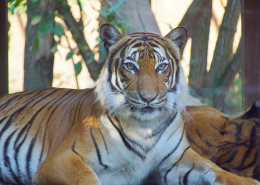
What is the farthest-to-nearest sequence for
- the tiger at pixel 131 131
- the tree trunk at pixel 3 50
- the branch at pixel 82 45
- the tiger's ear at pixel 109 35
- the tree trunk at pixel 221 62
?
1. the branch at pixel 82 45
2. the tree trunk at pixel 221 62
3. the tree trunk at pixel 3 50
4. the tiger's ear at pixel 109 35
5. the tiger at pixel 131 131

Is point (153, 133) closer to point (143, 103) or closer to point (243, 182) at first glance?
point (143, 103)

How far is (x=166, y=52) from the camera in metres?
1.89

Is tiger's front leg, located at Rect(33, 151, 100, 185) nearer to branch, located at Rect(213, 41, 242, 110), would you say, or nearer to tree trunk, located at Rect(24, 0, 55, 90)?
branch, located at Rect(213, 41, 242, 110)

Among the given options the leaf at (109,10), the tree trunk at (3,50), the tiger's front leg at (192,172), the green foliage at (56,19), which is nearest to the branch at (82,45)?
the green foliage at (56,19)

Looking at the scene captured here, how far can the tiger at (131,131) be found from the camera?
67.3 inches

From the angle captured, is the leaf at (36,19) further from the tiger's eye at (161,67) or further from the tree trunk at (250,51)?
the tree trunk at (250,51)

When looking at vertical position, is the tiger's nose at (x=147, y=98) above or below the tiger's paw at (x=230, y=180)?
above

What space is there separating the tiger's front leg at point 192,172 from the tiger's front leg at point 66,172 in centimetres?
50

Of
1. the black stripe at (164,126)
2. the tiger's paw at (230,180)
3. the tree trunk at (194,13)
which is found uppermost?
the tree trunk at (194,13)

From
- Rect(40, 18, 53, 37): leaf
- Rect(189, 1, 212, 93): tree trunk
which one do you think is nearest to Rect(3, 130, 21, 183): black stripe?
Rect(40, 18, 53, 37): leaf

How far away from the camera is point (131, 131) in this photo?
1.84 m

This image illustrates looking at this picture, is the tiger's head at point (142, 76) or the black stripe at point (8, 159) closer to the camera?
the tiger's head at point (142, 76)

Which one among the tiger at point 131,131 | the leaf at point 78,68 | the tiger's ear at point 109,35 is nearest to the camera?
the tiger at point 131,131

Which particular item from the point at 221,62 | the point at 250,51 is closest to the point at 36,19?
the point at 221,62
